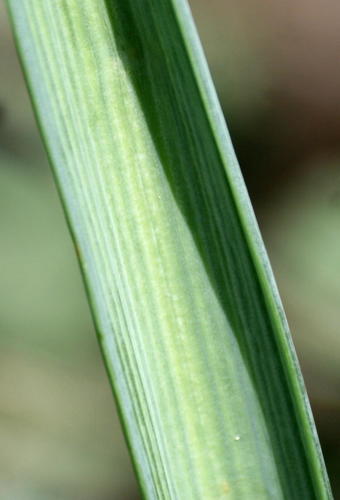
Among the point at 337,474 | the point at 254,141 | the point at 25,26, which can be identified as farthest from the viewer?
the point at 254,141

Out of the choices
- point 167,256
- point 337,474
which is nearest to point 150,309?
point 167,256

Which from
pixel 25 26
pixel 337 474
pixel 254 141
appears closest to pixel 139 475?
pixel 25 26

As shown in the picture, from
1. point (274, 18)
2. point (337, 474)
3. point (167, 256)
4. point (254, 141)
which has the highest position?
point (274, 18)

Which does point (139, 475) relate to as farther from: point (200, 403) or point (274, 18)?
point (274, 18)

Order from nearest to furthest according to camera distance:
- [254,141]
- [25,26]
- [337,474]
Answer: [25,26], [337,474], [254,141]

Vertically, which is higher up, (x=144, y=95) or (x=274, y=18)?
(x=274, y=18)

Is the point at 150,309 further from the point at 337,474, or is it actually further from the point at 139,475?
the point at 337,474

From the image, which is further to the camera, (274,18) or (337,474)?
(274,18)
